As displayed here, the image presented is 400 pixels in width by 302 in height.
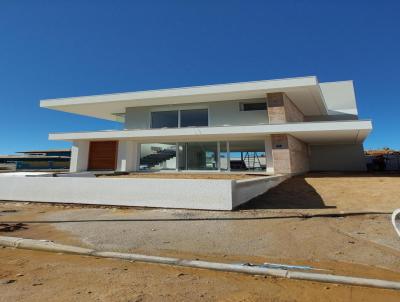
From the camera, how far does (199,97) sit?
57.5 feet

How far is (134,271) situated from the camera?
3.63 metres

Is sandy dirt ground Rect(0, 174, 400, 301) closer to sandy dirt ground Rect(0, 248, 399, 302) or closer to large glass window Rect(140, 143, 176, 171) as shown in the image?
sandy dirt ground Rect(0, 248, 399, 302)

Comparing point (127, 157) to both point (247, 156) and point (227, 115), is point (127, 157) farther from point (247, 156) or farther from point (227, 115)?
point (247, 156)

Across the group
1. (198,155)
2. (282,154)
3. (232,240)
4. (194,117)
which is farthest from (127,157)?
(232,240)

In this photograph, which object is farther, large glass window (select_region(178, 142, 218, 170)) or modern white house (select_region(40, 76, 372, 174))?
large glass window (select_region(178, 142, 218, 170))

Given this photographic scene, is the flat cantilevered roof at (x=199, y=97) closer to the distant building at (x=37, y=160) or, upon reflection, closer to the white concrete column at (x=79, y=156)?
the white concrete column at (x=79, y=156)

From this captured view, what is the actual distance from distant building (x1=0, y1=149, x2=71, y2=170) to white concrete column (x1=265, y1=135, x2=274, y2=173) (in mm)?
35483

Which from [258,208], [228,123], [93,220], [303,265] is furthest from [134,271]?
[228,123]

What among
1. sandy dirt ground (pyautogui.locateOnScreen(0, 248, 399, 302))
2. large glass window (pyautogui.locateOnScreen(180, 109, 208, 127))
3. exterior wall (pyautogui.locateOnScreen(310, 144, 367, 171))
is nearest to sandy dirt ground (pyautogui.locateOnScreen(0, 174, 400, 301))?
sandy dirt ground (pyautogui.locateOnScreen(0, 248, 399, 302))

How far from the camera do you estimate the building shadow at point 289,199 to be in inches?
349

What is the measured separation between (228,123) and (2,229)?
1421cm

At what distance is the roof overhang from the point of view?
14477mm

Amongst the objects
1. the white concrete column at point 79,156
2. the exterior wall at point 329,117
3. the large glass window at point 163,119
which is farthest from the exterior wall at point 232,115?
the white concrete column at point 79,156

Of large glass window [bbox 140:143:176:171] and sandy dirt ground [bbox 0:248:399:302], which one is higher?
large glass window [bbox 140:143:176:171]
